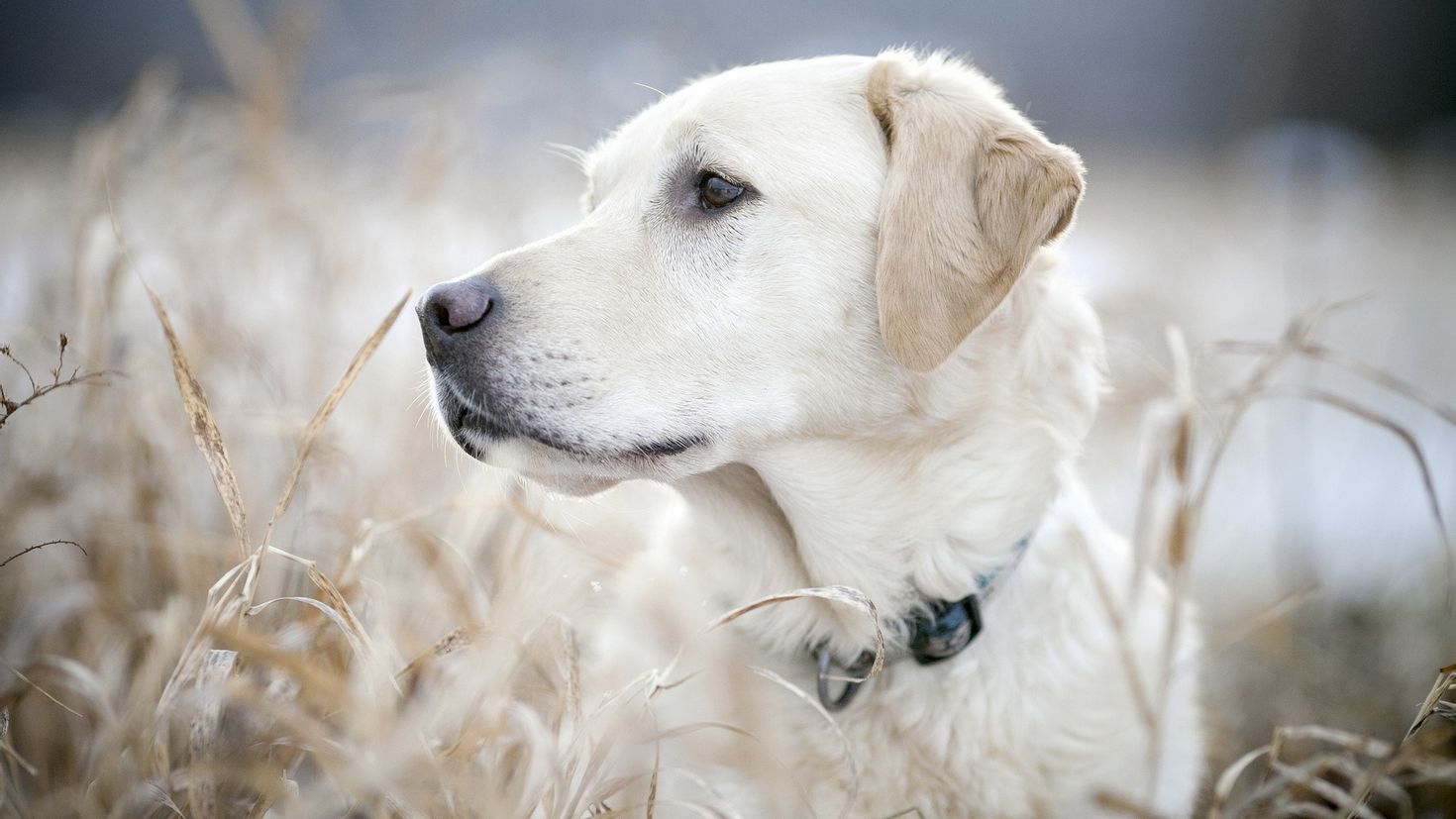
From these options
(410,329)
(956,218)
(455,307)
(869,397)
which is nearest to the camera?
(455,307)

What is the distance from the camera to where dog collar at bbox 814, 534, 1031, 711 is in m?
1.99

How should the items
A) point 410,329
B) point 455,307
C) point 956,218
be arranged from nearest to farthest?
point 455,307, point 956,218, point 410,329

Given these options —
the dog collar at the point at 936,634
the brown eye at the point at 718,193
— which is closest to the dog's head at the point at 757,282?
the brown eye at the point at 718,193

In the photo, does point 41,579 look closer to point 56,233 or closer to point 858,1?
point 56,233

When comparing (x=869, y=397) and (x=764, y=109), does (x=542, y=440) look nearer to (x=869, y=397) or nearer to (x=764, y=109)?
(x=869, y=397)

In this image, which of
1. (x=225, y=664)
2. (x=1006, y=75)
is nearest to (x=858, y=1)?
(x=1006, y=75)

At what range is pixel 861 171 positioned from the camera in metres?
2.01

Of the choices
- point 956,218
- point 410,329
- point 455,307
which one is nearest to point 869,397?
point 956,218

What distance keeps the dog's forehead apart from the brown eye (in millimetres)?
69

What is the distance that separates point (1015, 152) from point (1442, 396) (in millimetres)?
3534

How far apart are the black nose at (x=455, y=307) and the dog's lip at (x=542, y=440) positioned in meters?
0.14

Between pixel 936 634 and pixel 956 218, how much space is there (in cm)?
88

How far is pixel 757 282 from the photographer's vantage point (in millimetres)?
1929

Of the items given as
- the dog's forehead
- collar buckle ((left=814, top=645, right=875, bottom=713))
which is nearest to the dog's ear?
the dog's forehead
